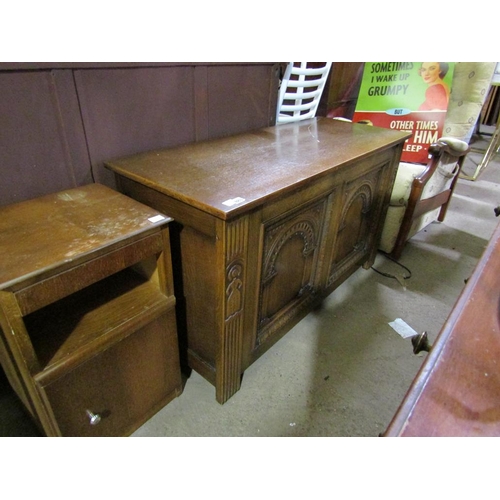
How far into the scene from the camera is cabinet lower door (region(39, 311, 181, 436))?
91cm

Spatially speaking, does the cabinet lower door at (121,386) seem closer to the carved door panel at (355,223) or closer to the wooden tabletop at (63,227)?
the wooden tabletop at (63,227)

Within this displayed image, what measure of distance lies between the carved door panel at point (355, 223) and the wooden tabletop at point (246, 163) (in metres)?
0.17

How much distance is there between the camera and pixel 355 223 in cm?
176

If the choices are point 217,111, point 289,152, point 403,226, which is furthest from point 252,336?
point 403,226

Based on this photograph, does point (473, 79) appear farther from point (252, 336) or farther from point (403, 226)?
point (252, 336)

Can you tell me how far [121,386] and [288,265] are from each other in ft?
2.29

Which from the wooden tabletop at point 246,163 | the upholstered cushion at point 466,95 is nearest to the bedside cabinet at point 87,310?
the wooden tabletop at point 246,163

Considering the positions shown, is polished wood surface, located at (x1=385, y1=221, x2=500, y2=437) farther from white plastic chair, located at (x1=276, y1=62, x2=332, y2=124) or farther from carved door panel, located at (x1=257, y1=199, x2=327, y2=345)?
white plastic chair, located at (x1=276, y1=62, x2=332, y2=124)

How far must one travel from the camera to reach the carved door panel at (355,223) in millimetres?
1563

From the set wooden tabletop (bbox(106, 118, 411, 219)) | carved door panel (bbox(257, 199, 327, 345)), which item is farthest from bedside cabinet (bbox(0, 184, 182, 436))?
carved door panel (bbox(257, 199, 327, 345))

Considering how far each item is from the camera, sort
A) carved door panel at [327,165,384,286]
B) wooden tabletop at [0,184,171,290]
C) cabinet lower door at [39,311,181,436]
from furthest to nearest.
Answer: carved door panel at [327,165,384,286] → cabinet lower door at [39,311,181,436] → wooden tabletop at [0,184,171,290]

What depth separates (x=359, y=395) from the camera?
1.37m

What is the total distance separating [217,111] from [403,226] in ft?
4.27

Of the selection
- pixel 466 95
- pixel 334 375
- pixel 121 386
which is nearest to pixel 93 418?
pixel 121 386
